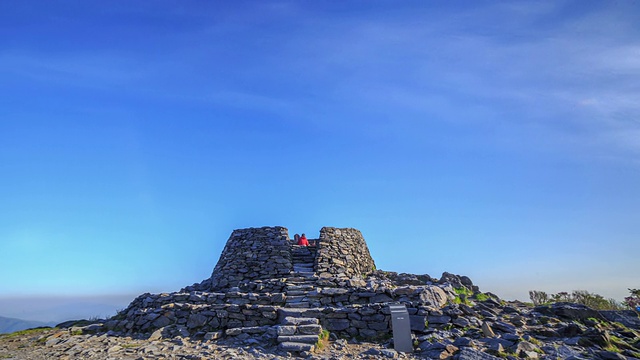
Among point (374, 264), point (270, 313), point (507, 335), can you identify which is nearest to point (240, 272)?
point (270, 313)

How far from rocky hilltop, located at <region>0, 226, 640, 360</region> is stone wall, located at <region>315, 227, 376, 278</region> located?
60cm

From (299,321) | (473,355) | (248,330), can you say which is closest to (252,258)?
(248,330)

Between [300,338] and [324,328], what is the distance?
1.29 m

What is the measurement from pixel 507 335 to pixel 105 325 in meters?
12.2

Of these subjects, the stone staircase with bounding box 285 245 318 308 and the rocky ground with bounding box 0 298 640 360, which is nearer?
the rocky ground with bounding box 0 298 640 360

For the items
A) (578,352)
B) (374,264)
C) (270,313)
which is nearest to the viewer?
(578,352)

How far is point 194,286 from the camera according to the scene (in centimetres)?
1777

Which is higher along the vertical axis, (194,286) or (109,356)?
(194,286)

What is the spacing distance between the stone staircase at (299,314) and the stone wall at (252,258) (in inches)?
35.8

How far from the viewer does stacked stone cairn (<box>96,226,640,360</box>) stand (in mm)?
10094

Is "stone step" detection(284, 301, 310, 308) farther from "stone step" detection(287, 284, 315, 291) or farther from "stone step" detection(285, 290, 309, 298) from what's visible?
"stone step" detection(287, 284, 315, 291)

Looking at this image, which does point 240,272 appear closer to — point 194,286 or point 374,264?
point 194,286

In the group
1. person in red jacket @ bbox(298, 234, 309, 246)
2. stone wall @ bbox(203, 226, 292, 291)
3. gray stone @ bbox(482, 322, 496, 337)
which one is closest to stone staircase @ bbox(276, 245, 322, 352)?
stone wall @ bbox(203, 226, 292, 291)

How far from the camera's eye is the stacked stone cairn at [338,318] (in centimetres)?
1009
